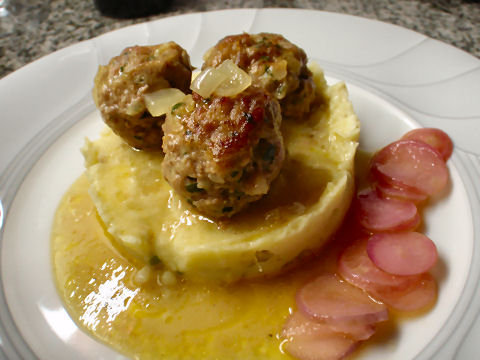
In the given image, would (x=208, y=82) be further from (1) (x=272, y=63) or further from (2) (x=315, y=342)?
(2) (x=315, y=342)

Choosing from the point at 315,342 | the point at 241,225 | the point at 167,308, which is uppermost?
the point at 241,225

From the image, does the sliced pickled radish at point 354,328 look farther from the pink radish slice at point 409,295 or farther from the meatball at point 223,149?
the meatball at point 223,149

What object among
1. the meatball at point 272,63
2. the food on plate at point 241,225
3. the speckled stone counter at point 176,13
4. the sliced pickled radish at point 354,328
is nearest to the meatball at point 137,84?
the food on plate at point 241,225

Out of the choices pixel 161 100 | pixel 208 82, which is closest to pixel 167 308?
pixel 161 100

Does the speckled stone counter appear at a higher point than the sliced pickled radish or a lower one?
higher

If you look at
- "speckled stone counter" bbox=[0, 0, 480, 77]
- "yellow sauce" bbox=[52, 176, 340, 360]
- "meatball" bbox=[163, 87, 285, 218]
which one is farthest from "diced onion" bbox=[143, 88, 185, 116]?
"speckled stone counter" bbox=[0, 0, 480, 77]

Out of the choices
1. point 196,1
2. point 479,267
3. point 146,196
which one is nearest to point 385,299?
point 479,267

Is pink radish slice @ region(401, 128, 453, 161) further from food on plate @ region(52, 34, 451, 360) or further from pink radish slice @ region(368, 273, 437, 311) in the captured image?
pink radish slice @ region(368, 273, 437, 311)
